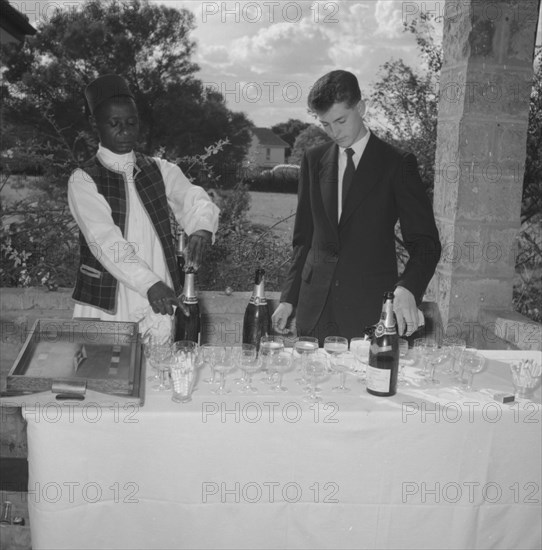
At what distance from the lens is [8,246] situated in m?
4.81

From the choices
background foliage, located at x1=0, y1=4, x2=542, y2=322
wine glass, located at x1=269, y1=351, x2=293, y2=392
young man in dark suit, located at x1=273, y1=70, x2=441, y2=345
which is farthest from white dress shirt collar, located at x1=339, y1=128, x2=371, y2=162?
background foliage, located at x1=0, y1=4, x2=542, y2=322

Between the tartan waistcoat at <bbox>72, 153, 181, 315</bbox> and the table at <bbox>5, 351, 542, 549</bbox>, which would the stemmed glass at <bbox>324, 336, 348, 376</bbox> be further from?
the tartan waistcoat at <bbox>72, 153, 181, 315</bbox>

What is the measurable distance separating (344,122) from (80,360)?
1428 mm

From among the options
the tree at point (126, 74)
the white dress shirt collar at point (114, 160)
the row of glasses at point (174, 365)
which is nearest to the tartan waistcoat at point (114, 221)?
Result: the white dress shirt collar at point (114, 160)

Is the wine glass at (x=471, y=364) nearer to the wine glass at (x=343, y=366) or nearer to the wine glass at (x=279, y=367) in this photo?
the wine glass at (x=343, y=366)

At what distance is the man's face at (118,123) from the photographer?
8.91ft

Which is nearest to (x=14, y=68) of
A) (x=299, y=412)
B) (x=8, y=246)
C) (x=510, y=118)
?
(x=8, y=246)

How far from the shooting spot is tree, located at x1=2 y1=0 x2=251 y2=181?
6.22m

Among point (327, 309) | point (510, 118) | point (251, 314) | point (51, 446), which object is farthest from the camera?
point (510, 118)

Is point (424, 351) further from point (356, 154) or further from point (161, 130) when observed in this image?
point (161, 130)

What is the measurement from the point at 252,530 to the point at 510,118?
288cm

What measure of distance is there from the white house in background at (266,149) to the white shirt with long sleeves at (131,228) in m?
2.73

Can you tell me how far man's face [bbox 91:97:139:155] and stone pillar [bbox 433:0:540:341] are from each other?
202cm

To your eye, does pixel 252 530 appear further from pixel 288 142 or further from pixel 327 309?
pixel 288 142
